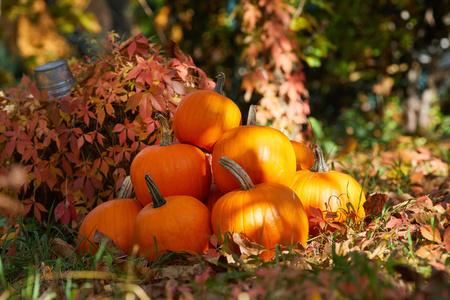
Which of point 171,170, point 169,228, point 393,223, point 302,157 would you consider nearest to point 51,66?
point 171,170

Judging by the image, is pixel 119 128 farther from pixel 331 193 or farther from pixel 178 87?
pixel 331 193

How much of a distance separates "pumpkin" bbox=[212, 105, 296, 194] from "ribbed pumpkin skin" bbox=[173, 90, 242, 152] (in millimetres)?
121

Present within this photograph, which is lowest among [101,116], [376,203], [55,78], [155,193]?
[376,203]

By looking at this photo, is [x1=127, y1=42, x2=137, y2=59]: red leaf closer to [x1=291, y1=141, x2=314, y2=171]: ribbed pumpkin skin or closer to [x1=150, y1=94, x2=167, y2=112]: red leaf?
[x1=150, y1=94, x2=167, y2=112]: red leaf

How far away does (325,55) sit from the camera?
18.0 feet

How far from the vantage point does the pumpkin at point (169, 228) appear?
1.75m

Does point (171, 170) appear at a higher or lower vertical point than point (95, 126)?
lower

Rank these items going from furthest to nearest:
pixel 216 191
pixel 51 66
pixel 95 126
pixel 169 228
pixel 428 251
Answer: pixel 51 66, pixel 95 126, pixel 216 191, pixel 169 228, pixel 428 251

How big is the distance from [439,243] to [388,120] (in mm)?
7087

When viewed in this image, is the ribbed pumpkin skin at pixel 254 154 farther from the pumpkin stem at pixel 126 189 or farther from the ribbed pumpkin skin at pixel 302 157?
the pumpkin stem at pixel 126 189

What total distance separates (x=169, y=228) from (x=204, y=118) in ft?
1.92

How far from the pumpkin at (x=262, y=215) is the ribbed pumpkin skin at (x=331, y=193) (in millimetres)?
214

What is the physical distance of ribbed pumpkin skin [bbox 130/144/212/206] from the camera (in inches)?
77.1

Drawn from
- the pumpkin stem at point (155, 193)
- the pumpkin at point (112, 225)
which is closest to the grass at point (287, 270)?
the pumpkin at point (112, 225)
